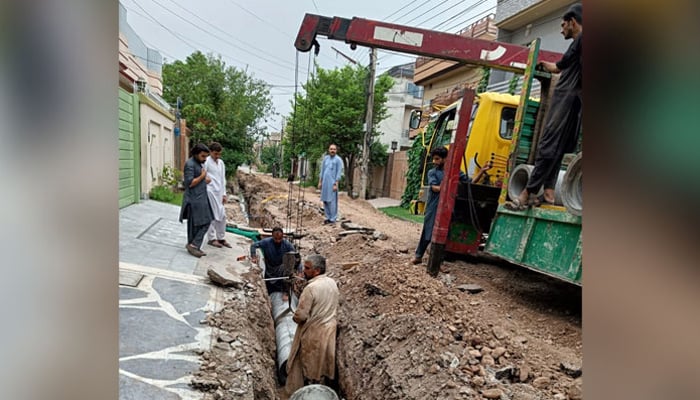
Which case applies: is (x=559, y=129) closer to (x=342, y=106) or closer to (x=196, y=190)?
(x=196, y=190)

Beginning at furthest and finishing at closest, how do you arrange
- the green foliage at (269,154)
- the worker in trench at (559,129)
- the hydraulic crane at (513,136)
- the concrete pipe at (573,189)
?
the green foliage at (269,154)
the hydraulic crane at (513,136)
the worker in trench at (559,129)
the concrete pipe at (573,189)

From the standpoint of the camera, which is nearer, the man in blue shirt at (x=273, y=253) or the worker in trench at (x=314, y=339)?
the worker in trench at (x=314, y=339)

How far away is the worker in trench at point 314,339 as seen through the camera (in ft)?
13.5

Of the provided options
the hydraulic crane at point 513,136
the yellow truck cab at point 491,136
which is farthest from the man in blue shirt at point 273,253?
the yellow truck cab at point 491,136

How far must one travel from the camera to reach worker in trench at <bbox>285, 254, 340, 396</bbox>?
4.11 meters

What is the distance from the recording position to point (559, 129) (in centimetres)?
336

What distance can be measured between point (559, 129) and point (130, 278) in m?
4.41

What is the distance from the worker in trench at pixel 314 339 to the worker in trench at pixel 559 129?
2.27 m

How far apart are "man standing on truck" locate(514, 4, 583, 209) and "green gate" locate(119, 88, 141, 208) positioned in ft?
24.1

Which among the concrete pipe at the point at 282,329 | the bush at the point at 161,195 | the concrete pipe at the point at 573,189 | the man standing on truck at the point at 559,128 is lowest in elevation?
the concrete pipe at the point at 282,329

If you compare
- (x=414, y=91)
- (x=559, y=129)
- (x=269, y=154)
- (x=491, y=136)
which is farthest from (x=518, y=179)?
(x=269, y=154)

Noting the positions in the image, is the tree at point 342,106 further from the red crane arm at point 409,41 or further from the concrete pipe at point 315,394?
the concrete pipe at point 315,394
